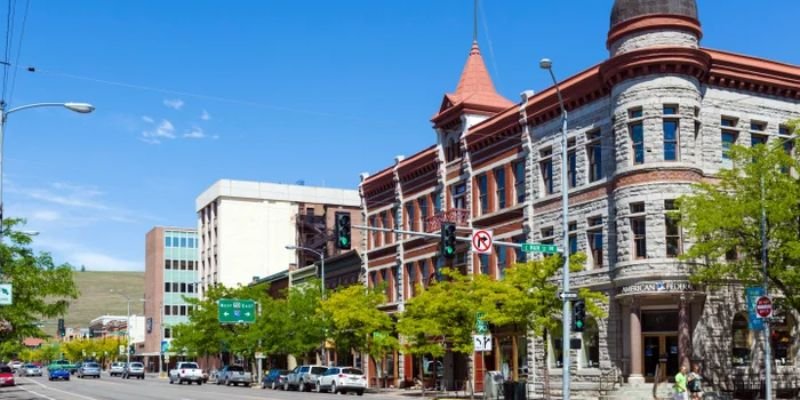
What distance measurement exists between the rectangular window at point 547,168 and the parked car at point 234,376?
38.3 metres

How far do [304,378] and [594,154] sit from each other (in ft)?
86.9

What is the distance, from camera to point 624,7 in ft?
144

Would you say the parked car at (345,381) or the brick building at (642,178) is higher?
the brick building at (642,178)

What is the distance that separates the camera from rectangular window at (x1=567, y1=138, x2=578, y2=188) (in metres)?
47.5

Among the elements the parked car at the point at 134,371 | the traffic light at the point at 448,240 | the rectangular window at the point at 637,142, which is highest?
the rectangular window at the point at 637,142

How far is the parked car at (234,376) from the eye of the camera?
3155 inches

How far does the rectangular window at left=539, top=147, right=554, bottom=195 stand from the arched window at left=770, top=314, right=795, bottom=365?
38.9ft

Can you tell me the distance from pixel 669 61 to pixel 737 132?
524 cm

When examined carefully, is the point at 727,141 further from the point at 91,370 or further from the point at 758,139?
the point at 91,370

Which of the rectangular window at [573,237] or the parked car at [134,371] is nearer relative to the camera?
Answer: the rectangular window at [573,237]

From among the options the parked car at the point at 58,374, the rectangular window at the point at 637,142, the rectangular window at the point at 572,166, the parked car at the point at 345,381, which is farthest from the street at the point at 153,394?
the parked car at the point at 58,374

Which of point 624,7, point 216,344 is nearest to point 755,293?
point 624,7

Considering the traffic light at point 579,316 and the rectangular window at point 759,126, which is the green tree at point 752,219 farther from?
the traffic light at point 579,316

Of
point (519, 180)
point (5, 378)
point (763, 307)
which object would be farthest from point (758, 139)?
point (5, 378)
